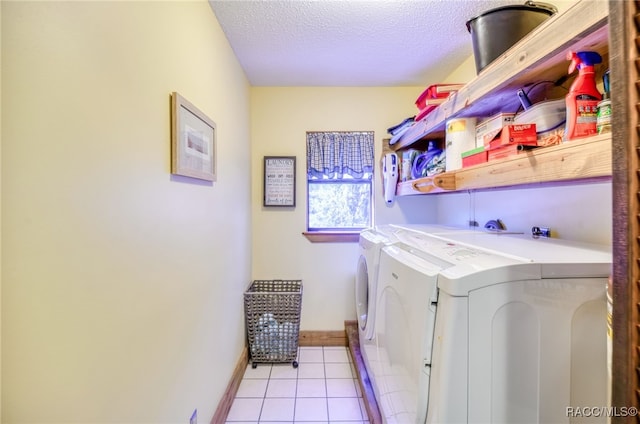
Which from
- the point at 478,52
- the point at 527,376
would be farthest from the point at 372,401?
the point at 478,52

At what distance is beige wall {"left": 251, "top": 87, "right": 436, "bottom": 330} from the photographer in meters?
2.74

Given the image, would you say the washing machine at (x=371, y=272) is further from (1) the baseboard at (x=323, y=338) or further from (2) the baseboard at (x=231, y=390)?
(2) the baseboard at (x=231, y=390)

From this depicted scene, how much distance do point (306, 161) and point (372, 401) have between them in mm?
1973

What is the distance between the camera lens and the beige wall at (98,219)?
0.57 m

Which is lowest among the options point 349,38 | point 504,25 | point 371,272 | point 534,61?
point 371,272

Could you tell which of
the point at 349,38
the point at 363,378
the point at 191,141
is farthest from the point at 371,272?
the point at 349,38

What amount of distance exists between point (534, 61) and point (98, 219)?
149cm

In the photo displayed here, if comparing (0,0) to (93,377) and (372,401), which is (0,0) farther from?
(372,401)

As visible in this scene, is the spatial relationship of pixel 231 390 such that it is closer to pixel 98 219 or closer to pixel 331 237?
pixel 331 237

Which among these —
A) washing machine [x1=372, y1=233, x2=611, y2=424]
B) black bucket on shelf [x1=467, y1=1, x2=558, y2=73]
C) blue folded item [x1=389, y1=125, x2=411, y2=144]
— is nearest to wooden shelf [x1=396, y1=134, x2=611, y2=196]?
washing machine [x1=372, y1=233, x2=611, y2=424]

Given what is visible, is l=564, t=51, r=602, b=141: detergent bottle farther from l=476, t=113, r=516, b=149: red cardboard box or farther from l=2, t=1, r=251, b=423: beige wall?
l=2, t=1, r=251, b=423: beige wall

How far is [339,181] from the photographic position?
282 centimetres

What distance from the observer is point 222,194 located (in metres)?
1.85

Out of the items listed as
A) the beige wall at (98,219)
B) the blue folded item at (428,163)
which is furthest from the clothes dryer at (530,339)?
the blue folded item at (428,163)
